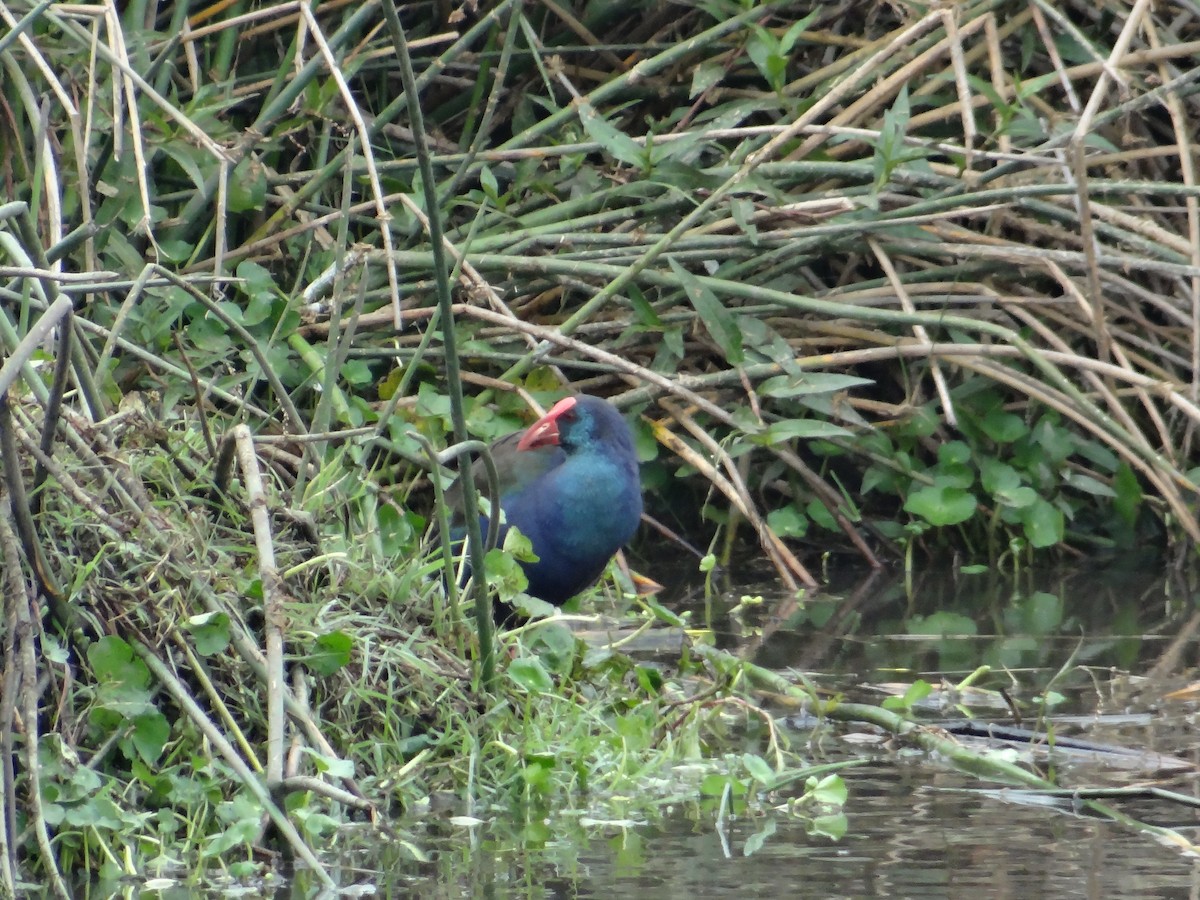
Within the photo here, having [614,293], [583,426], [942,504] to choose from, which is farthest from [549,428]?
[942,504]

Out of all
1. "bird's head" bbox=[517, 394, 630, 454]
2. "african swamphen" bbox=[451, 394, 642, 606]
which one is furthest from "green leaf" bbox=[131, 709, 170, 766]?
"bird's head" bbox=[517, 394, 630, 454]

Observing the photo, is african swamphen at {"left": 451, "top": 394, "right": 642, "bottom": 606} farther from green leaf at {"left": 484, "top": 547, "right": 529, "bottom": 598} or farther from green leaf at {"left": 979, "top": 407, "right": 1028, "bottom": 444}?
green leaf at {"left": 979, "top": 407, "right": 1028, "bottom": 444}

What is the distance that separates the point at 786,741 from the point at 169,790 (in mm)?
883

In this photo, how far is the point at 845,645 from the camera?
3623 mm

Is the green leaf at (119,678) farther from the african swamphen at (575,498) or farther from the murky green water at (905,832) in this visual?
the african swamphen at (575,498)

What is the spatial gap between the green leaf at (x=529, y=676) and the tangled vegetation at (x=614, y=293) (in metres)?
0.04

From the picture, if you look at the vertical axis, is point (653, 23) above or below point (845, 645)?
above

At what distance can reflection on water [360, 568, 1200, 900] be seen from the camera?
2.08 meters

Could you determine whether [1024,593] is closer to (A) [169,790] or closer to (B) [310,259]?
(B) [310,259]

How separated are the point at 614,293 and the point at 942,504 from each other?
1.05 m

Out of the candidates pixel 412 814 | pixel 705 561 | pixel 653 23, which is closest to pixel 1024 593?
pixel 705 561

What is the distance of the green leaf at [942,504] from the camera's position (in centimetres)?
454

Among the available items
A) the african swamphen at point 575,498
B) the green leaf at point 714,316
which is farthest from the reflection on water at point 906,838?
the green leaf at point 714,316

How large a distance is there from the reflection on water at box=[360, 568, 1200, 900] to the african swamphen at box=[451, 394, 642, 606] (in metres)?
0.38
